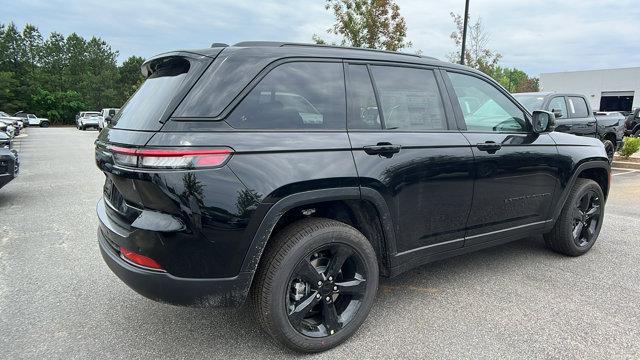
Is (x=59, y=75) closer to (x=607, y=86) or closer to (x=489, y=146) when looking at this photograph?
(x=607, y=86)

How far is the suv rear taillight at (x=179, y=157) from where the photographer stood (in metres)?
2.24

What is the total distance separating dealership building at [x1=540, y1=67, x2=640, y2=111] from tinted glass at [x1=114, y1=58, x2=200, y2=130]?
1597 inches

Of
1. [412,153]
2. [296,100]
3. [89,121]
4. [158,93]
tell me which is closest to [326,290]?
[412,153]

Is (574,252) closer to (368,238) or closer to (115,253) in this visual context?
(368,238)

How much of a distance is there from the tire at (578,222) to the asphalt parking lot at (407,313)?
13cm

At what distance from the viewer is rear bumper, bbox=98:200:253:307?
7.70 feet

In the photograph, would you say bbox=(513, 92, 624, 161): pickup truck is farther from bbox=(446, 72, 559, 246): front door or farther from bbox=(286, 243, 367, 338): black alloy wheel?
bbox=(286, 243, 367, 338): black alloy wheel

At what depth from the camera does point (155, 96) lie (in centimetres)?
263

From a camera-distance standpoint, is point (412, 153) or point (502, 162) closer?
Answer: point (412, 153)

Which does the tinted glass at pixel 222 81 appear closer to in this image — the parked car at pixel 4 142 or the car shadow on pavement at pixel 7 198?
the car shadow on pavement at pixel 7 198

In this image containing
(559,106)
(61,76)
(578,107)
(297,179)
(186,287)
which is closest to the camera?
(186,287)

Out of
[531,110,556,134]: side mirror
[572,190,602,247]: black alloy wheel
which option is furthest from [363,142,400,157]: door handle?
[572,190,602,247]: black alloy wheel

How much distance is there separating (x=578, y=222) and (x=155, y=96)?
4065 millimetres

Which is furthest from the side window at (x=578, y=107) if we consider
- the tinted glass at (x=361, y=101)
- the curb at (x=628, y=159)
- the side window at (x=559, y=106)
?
the tinted glass at (x=361, y=101)
